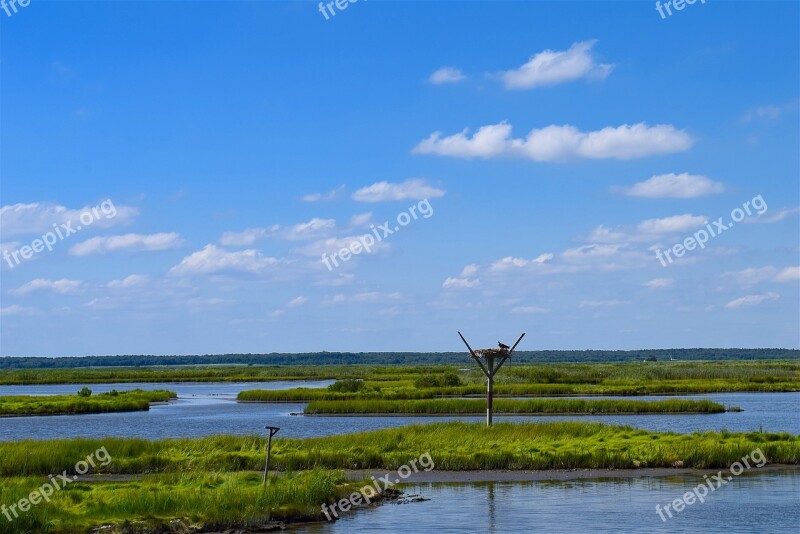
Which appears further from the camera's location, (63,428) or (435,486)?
(63,428)

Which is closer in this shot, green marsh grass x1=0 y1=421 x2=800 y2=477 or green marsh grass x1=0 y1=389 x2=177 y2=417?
green marsh grass x1=0 y1=421 x2=800 y2=477

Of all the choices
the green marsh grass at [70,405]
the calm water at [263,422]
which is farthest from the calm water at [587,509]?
the green marsh grass at [70,405]

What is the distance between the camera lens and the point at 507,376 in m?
107

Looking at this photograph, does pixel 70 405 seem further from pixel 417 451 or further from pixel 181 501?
pixel 181 501

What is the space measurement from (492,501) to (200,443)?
42.4 ft

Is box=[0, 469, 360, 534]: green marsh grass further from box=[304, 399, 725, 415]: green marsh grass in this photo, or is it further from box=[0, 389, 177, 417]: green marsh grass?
box=[0, 389, 177, 417]: green marsh grass

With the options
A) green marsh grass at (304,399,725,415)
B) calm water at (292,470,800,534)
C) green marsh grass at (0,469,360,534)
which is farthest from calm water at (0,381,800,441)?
green marsh grass at (0,469,360,534)

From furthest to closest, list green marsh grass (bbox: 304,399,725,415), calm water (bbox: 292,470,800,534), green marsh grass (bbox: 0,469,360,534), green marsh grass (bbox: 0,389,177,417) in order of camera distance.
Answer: green marsh grass (bbox: 0,389,177,417) < green marsh grass (bbox: 304,399,725,415) < calm water (bbox: 292,470,800,534) < green marsh grass (bbox: 0,469,360,534)

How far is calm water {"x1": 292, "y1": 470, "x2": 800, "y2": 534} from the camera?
24406mm

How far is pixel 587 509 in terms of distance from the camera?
87.6 feet

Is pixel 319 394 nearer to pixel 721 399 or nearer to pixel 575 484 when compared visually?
pixel 721 399

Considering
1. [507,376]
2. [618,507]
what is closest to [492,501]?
[618,507]

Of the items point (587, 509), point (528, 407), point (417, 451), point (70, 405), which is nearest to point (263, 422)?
point (528, 407)

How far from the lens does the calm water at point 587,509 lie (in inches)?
961
